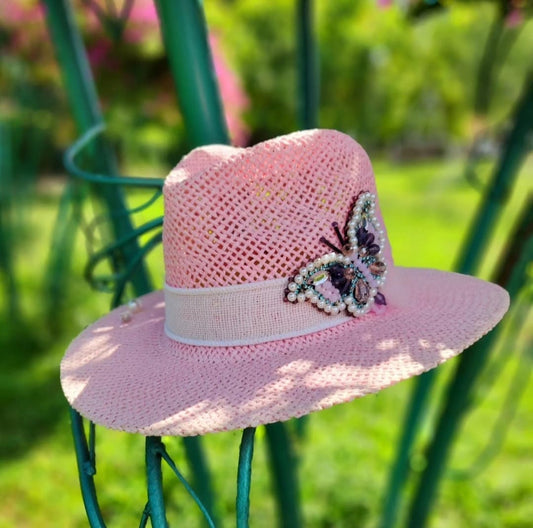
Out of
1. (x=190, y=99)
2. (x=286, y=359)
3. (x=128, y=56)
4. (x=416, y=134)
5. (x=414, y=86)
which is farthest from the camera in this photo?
(x=416, y=134)

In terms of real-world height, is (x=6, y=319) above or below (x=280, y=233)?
below

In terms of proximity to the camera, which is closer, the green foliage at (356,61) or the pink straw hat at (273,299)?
the pink straw hat at (273,299)

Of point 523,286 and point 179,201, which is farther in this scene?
point 523,286

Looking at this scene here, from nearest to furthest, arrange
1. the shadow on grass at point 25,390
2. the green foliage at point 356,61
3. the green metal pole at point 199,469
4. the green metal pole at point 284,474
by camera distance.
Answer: the green metal pole at point 284,474, the green metal pole at point 199,469, the shadow on grass at point 25,390, the green foliage at point 356,61

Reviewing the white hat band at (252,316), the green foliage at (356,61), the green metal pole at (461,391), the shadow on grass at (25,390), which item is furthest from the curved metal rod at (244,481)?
the green foliage at (356,61)

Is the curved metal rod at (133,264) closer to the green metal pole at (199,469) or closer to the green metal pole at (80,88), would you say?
the green metal pole at (80,88)

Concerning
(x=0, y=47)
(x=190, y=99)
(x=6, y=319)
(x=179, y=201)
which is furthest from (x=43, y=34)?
(x=179, y=201)

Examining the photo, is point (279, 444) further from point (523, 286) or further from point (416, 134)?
point (416, 134)
